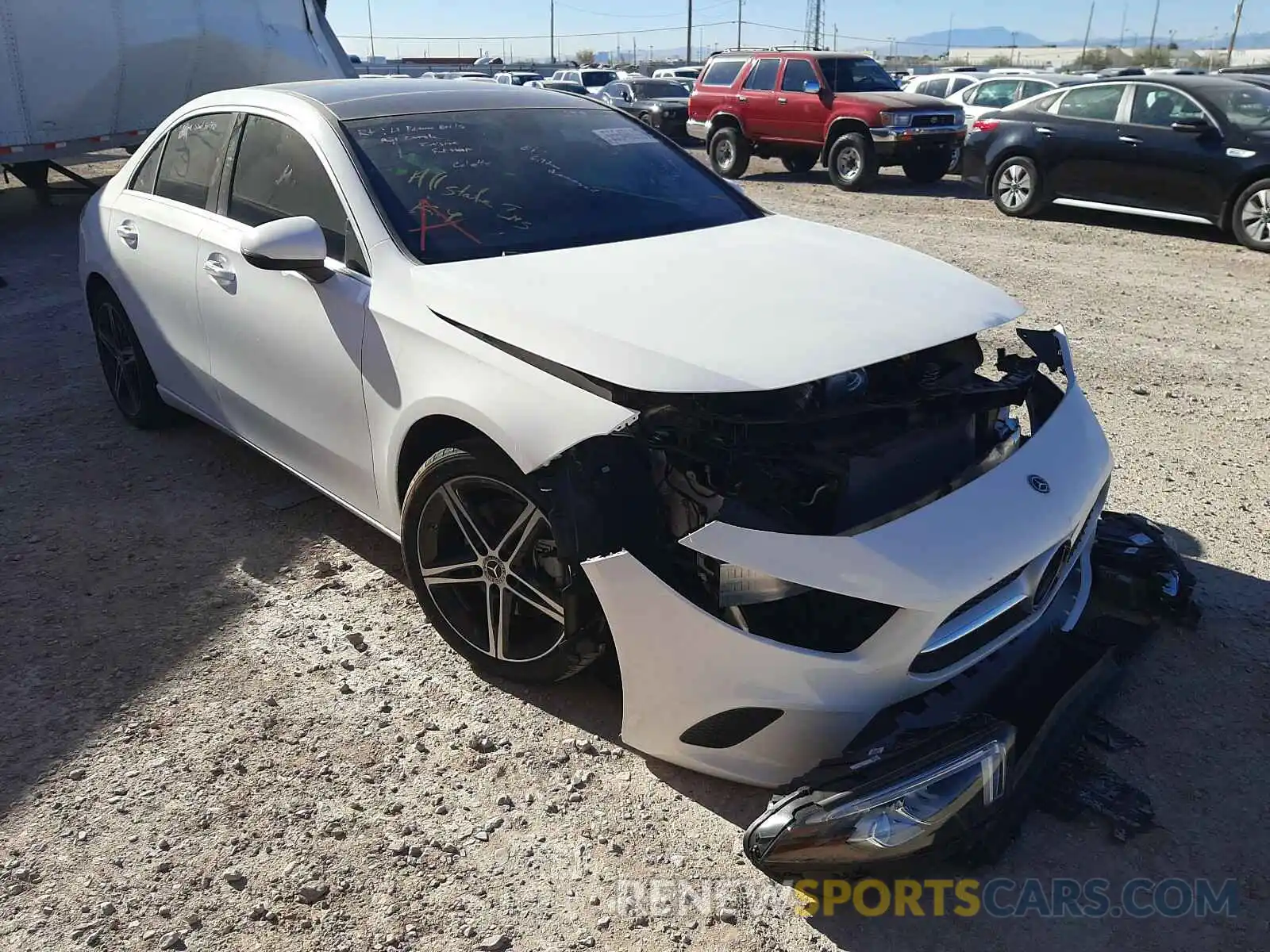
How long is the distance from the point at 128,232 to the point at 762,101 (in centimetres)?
1246

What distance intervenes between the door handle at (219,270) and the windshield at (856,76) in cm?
1250

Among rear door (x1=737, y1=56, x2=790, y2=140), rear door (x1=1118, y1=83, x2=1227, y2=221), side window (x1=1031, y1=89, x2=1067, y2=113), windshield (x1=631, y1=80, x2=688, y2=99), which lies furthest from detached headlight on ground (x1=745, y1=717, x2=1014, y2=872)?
windshield (x1=631, y1=80, x2=688, y2=99)

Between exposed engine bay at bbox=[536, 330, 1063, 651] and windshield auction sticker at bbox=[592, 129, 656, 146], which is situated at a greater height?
windshield auction sticker at bbox=[592, 129, 656, 146]

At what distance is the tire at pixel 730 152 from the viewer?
626 inches

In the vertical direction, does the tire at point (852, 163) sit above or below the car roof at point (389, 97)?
below

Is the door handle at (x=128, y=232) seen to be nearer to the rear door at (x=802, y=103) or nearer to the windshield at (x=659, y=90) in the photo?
the rear door at (x=802, y=103)

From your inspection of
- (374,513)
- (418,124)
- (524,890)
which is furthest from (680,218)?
(524,890)

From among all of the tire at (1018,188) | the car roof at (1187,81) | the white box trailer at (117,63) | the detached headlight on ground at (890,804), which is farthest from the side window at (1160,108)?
the white box trailer at (117,63)

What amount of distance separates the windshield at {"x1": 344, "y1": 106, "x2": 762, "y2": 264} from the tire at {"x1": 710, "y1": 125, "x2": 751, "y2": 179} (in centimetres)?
1222

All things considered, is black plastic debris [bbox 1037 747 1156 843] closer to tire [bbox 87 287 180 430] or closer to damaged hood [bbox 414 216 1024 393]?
damaged hood [bbox 414 216 1024 393]

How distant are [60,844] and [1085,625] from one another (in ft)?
10.2

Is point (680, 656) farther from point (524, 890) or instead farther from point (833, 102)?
point (833, 102)

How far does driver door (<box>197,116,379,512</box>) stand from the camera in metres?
3.40

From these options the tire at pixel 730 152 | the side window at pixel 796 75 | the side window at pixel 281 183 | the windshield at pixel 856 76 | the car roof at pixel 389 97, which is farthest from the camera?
the tire at pixel 730 152
